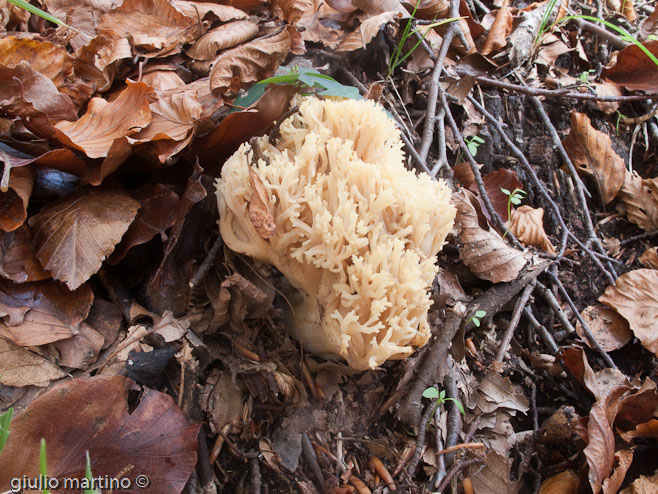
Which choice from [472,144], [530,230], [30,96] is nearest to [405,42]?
[472,144]

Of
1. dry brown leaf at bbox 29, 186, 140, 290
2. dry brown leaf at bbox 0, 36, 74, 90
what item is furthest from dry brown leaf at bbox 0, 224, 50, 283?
dry brown leaf at bbox 0, 36, 74, 90

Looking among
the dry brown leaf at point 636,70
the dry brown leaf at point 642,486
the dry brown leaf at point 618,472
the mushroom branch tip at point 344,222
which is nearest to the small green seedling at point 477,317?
the mushroom branch tip at point 344,222

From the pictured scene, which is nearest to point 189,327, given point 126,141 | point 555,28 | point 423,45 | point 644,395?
point 126,141

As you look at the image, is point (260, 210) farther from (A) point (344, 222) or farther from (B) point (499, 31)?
(B) point (499, 31)

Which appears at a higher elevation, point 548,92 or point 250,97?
point 250,97

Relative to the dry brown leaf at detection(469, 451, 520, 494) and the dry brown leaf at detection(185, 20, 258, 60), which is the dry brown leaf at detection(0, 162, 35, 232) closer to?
the dry brown leaf at detection(185, 20, 258, 60)

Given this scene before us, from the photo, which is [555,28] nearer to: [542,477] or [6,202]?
[542,477]
